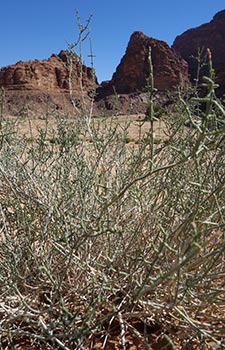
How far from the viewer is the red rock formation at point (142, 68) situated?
4859cm

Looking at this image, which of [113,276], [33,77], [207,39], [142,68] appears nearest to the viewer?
[113,276]

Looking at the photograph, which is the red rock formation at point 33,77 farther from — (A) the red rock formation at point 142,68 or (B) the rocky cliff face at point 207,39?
(B) the rocky cliff face at point 207,39

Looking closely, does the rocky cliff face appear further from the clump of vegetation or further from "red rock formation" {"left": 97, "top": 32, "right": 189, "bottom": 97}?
the clump of vegetation

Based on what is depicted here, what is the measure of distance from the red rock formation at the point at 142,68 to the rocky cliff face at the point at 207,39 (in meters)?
23.9

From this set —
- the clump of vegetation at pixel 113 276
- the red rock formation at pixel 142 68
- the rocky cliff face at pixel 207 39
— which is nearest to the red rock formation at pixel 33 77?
the red rock formation at pixel 142 68

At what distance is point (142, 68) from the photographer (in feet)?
166

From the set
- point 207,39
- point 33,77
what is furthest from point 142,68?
point 207,39

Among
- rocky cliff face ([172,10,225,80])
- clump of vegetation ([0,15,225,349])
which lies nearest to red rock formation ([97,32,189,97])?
rocky cliff face ([172,10,225,80])

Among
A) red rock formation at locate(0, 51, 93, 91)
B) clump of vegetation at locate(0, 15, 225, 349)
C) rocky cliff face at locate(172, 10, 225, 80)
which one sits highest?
rocky cliff face at locate(172, 10, 225, 80)

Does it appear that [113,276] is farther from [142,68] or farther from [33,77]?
[142,68]

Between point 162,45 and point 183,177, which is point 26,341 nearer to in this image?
point 183,177

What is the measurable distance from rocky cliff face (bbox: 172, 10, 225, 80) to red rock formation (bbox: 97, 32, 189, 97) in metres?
23.9

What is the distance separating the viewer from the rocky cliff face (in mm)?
75938

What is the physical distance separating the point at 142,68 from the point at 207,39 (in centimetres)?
3501
